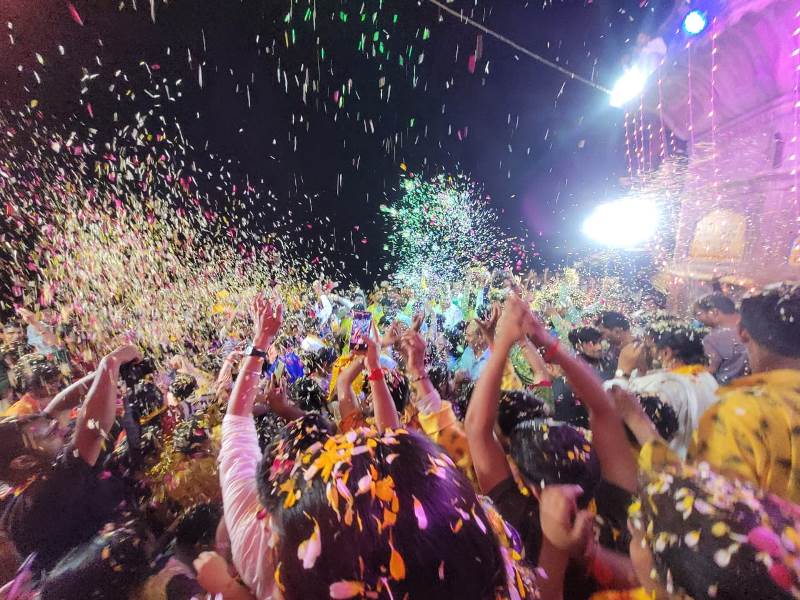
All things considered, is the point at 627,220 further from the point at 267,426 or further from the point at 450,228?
the point at 267,426

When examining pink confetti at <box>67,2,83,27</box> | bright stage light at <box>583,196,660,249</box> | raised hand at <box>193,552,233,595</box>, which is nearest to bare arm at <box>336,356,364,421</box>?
raised hand at <box>193,552,233,595</box>

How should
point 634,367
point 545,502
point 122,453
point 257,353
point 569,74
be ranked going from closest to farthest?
point 545,502 → point 257,353 → point 122,453 → point 634,367 → point 569,74

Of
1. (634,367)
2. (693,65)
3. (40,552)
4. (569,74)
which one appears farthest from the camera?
(693,65)

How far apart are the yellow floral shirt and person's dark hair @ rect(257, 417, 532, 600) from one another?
1296 millimetres

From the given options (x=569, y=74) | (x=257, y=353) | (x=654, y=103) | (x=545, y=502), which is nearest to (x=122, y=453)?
(x=257, y=353)

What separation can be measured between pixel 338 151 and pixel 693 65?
38.6 ft

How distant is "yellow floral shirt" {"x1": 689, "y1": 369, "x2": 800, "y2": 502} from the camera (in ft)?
5.01

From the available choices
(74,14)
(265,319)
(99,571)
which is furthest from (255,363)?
(74,14)

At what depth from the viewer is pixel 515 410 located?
1.96 metres

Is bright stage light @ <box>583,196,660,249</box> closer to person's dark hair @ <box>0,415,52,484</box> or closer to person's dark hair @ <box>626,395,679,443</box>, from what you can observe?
person's dark hair @ <box>626,395,679,443</box>

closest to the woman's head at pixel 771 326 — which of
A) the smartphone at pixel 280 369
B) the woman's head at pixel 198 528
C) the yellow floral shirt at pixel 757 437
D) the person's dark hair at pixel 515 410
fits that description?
the yellow floral shirt at pixel 757 437

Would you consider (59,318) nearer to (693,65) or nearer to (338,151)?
(338,151)

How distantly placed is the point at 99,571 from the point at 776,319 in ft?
10.6

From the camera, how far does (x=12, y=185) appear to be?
8766mm
